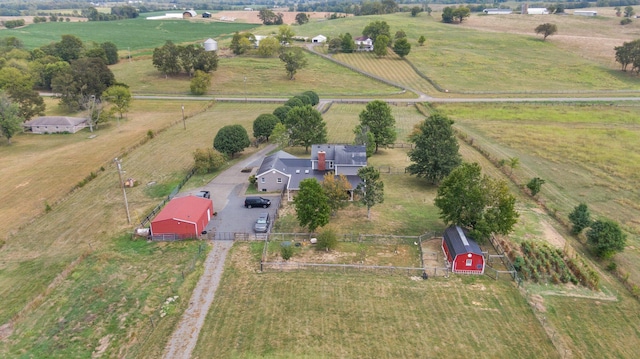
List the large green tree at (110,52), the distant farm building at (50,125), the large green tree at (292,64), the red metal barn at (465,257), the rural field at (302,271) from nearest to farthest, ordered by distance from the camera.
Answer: the rural field at (302,271), the red metal barn at (465,257), the distant farm building at (50,125), the large green tree at (292,64), the large green tree at (110,52)

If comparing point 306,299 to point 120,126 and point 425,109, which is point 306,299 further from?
point 425,109

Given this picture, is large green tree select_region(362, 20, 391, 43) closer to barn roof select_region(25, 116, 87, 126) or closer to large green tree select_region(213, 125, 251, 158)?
large green tree select_region(213, 125, 251, 158)

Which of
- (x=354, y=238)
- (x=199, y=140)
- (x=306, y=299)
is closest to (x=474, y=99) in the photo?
(x=199, y=140)

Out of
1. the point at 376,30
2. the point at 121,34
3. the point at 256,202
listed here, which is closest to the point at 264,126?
the point at 256,202

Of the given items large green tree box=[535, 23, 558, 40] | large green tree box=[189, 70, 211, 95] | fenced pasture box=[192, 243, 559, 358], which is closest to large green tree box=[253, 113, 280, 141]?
fenced pasture box=[192, 243, 559, 358]

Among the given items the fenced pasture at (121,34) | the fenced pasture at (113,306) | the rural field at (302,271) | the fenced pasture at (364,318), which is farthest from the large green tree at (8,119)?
the fenced pasture at (121,34)

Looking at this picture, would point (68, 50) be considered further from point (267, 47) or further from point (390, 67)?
point (390, 67)

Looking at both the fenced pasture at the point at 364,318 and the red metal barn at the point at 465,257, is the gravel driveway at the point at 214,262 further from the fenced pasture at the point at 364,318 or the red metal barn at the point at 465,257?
the red metal barn at the point at 465,257
